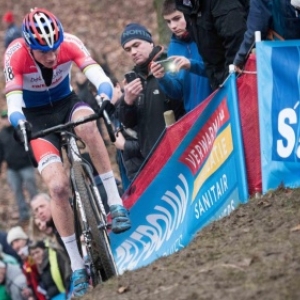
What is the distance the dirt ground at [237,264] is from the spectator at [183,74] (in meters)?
1.96

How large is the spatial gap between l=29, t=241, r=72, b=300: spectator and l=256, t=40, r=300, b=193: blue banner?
327 centimetres

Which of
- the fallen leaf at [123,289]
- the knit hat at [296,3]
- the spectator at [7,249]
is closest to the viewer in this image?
the fallen leaf at [123,289]

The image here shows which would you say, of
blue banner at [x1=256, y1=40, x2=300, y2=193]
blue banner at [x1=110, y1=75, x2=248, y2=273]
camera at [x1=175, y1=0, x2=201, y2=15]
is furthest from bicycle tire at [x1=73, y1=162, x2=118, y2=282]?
camera at [x1=175, y1=0, x2=201, y2=15]

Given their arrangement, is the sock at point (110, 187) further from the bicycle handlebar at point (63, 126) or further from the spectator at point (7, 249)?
the spectator at point (7, 249)

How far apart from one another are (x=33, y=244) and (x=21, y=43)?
9.50 feet

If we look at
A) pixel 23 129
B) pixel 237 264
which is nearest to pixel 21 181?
pixel 23 129

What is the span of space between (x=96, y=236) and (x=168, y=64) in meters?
1.87

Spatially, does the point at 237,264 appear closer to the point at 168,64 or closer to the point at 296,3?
the point at 296,3

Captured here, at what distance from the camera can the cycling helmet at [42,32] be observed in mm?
8633

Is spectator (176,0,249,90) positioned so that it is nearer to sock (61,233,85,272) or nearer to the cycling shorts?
the cycling shorts

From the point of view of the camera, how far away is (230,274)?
653 cm

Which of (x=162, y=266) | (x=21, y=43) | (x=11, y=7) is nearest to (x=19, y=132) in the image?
(x=21, y=43)

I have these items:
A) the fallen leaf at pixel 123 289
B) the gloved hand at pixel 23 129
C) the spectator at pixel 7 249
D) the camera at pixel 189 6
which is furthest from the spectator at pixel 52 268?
the fallen leaf at pixel 123 289

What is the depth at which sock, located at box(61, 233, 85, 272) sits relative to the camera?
9117 millimetres
